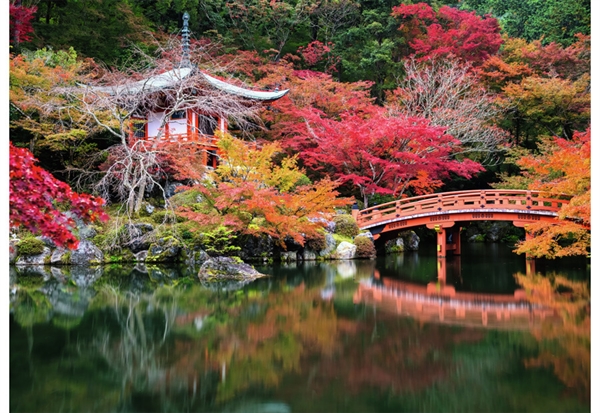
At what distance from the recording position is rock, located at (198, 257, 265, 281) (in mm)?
11172

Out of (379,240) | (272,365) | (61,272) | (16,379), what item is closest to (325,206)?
(379,240)

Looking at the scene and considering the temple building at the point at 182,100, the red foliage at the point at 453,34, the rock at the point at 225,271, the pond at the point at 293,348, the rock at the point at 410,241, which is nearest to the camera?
the pond at the point at 293,348

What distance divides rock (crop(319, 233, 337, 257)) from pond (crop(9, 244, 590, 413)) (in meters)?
3.98

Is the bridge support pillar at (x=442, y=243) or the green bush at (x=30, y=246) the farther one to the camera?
the bridge support pillar at (x=442, y=243)

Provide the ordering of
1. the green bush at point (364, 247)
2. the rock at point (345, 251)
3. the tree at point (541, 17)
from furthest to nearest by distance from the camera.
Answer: the tree at point (541, 17), the green bush at point (364, 247), the rock at point (345, 251)

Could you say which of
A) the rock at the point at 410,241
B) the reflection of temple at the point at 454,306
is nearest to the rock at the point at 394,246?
the rock at the point at 410,241

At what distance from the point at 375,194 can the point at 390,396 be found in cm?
1350

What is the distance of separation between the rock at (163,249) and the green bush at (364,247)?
4.69 metres

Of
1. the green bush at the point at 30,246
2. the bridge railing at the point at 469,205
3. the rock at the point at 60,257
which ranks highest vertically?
the bridge railing at the point at 469,205

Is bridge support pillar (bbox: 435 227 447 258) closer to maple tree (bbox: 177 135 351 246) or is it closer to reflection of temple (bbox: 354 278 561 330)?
maple tree (bbox: 177 135 351 246)

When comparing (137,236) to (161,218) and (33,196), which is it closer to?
(161,218)

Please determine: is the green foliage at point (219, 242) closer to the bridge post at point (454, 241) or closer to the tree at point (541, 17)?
the bridge post at point (454, 241)

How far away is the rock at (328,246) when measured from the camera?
47.4ft

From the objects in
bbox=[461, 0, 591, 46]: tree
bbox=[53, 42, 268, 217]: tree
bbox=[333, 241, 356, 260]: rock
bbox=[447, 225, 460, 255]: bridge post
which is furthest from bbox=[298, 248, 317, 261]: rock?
bbox=[461, 0, 591, 46]: tree
